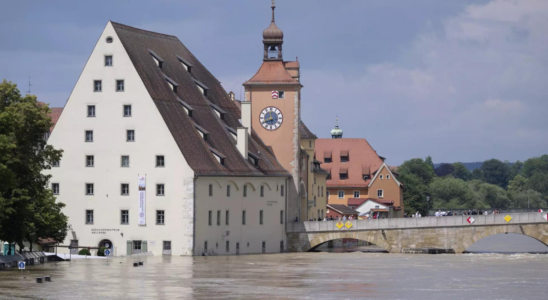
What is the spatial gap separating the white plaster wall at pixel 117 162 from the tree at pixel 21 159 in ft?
42.2

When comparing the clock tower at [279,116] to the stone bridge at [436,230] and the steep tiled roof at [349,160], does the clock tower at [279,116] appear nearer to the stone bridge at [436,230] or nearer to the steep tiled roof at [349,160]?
the stone bridge at [436,230]

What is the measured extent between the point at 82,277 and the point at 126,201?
21968 mm

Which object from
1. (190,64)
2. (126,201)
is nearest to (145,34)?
(190,64)

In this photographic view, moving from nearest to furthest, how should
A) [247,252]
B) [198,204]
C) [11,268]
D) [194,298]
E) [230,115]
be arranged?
[194,298] < [11,268] < [198,204] < [247,252] < [230,115]

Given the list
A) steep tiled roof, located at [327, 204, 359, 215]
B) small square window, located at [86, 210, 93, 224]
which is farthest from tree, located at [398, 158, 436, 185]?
small square window, located at [86, 210, 93, 224]

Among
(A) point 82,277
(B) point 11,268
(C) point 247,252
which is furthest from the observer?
(C) point 247,252

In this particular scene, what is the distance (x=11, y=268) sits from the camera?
204ft

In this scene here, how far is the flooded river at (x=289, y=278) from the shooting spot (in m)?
49.5

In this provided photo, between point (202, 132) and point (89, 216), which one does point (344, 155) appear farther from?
point (89, 216)

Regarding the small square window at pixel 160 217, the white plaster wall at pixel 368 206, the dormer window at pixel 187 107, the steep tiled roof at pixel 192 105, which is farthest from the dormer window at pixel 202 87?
the white plaster wall at pixel 368 206

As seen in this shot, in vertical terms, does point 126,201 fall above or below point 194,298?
above

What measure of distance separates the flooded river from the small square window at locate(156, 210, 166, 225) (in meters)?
3.83

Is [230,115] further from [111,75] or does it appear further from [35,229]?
[35,229]

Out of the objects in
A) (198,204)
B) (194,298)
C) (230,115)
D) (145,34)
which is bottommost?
(194,298)
